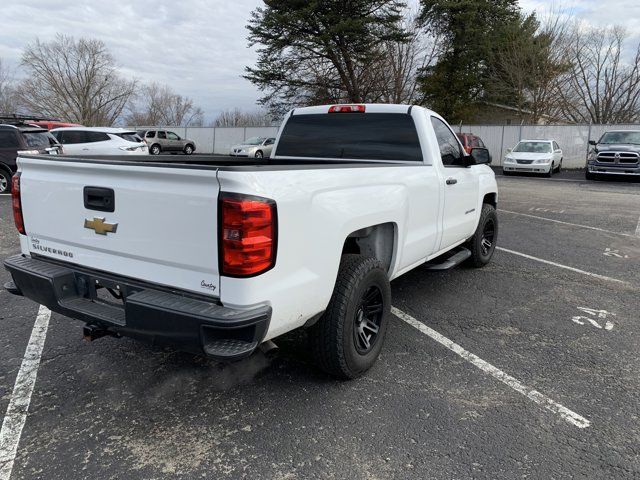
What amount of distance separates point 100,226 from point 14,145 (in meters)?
11.4

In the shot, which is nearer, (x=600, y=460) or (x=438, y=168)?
(x=600, y=460)

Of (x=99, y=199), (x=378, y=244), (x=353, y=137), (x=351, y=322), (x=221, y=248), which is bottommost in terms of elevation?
(x=351, y=322)

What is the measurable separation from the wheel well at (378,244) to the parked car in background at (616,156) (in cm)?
1742

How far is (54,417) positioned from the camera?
9.14ft

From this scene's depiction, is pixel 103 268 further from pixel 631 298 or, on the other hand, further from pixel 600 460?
pixel 631 298

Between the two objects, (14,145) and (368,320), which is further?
(14,145)

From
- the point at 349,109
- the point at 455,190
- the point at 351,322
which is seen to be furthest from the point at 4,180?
the point at 351,322

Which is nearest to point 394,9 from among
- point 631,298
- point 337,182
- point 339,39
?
point 339,39

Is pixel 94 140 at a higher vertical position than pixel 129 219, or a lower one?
higher

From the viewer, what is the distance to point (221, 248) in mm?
2309

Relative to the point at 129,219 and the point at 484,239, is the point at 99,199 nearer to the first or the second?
the point at 129,219

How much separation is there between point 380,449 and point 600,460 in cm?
113

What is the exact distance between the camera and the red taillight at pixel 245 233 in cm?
225

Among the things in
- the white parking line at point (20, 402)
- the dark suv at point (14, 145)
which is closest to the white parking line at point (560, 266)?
the white parking line at point (20, 402)
